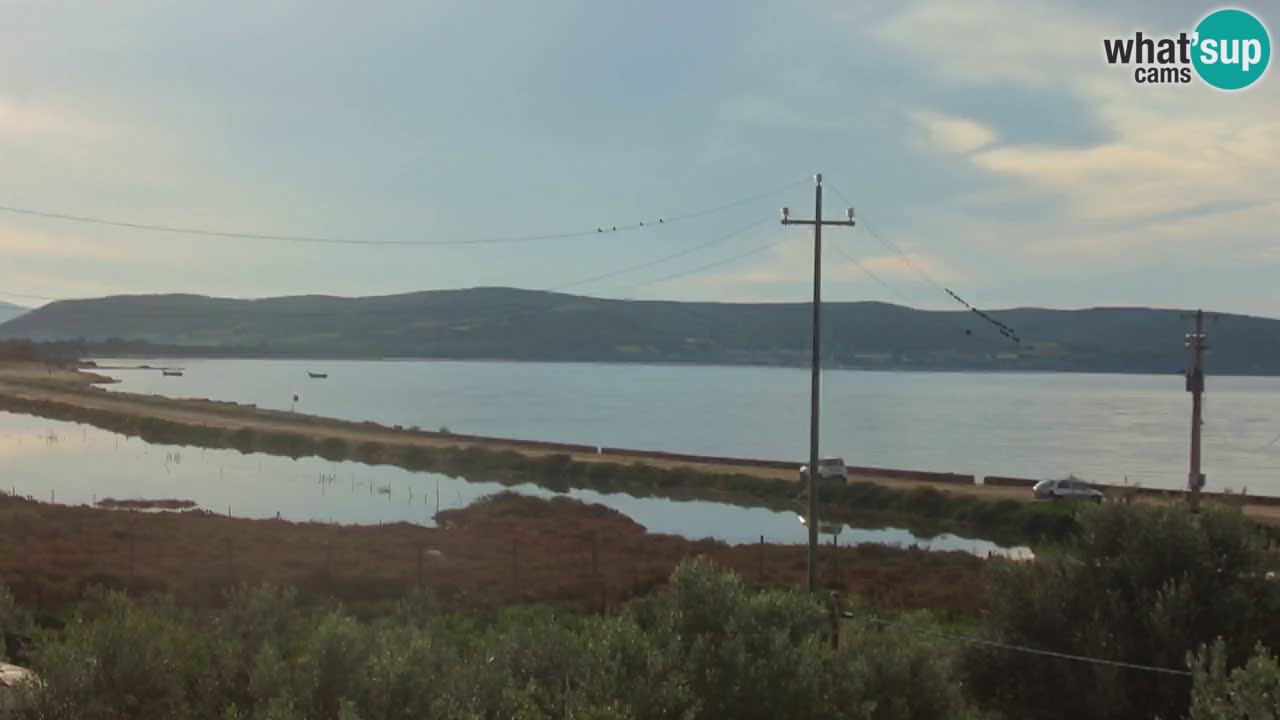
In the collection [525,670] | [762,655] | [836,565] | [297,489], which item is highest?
[762,655]

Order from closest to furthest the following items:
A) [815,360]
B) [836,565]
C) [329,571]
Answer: [815,360], [329,571], [836,565]

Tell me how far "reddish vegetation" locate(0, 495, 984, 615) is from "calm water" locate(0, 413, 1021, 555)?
22.0ft

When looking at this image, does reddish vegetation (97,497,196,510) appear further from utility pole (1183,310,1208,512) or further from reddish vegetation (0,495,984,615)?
utility pole (1183,310,1208,512)

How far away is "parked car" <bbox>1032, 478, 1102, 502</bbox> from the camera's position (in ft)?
175

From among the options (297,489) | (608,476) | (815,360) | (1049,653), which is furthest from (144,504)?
(1049,653)

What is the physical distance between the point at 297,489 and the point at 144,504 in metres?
12.0

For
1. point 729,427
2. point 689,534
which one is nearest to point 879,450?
point 729,427

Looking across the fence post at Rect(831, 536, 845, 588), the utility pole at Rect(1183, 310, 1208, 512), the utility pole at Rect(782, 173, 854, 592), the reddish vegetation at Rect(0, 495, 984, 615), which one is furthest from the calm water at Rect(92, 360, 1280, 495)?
the utility pole at Rect(782, 173, 854, 592)

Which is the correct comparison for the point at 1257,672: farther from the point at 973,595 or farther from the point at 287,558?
the point at 287,558

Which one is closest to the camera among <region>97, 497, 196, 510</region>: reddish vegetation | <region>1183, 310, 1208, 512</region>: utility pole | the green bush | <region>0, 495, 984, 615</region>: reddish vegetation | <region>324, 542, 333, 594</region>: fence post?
the green bush

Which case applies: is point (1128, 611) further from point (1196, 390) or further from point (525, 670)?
point (1196, 390)

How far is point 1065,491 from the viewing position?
176ft

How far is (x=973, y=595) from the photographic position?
106ft

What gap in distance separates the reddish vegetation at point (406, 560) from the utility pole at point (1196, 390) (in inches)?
306
